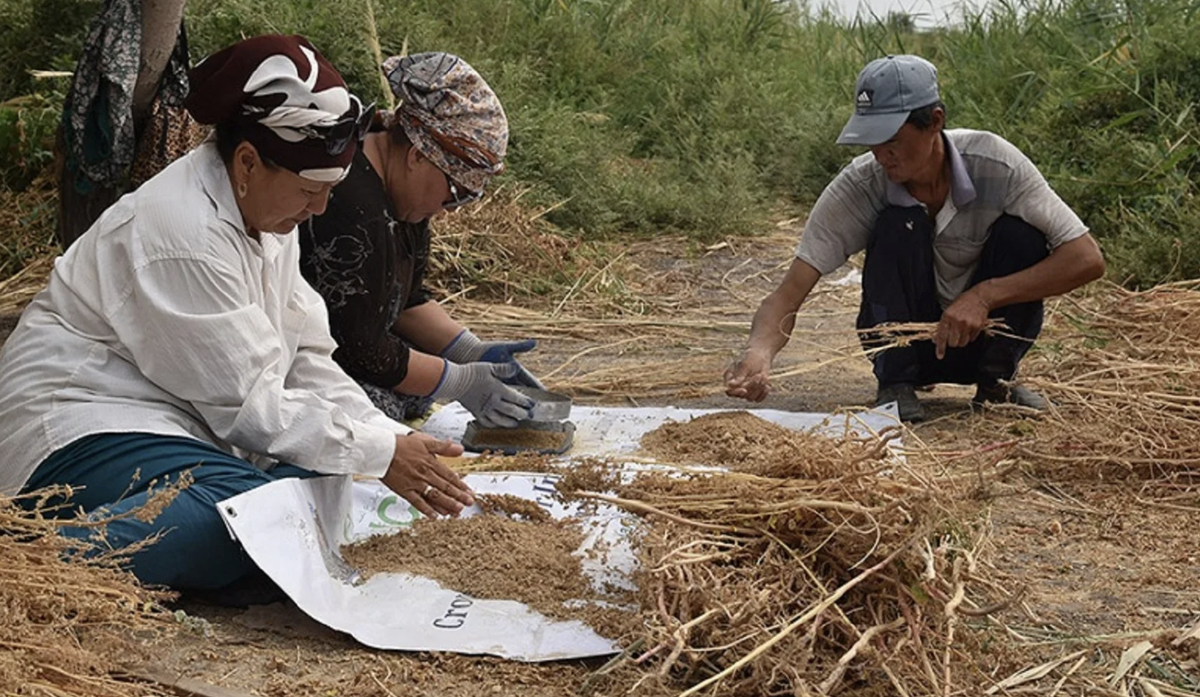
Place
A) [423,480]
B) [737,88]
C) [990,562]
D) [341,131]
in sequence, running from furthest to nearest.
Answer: [737,88], [423,480], [341,131], [990,562]

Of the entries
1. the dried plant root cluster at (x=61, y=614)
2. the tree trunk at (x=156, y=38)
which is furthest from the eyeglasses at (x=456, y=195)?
the dried plant root cluster at (x=61, y=614)

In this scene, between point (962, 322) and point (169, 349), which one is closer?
point (169, 349)

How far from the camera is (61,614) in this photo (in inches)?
86.5

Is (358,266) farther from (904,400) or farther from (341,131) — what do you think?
(904,400)

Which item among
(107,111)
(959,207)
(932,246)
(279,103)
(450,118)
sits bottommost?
(932,246)

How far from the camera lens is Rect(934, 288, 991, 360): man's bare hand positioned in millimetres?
3898

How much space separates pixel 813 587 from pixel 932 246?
1893 mm

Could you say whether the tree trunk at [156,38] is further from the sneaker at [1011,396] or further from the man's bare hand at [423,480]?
the sneaker at [1011,396]

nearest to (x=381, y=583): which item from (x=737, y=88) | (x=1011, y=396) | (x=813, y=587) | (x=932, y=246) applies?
(x=813, y=587)

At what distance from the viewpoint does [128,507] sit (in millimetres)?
2598

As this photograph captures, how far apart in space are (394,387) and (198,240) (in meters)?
1.04

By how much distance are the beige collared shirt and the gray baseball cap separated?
0.76ft

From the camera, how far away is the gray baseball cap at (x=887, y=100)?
3756 millimetres

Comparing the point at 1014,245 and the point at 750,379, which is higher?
the point at 1014,245
